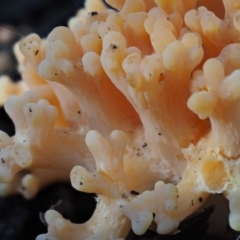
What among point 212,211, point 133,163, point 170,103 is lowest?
point 212,211

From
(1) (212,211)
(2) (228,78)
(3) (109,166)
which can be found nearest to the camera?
(2) (228,78)

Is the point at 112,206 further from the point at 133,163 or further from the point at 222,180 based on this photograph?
the point at 222,180

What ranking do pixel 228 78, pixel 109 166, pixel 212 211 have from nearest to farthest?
1. pixel 228 78
2. pixel 109 166
3. pixel 212 211

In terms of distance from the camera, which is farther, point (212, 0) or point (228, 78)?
point (212, 0)

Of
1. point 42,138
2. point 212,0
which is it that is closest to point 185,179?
point 42,138

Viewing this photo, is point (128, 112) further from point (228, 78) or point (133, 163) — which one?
point (228, 78)

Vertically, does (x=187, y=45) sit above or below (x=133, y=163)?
above
